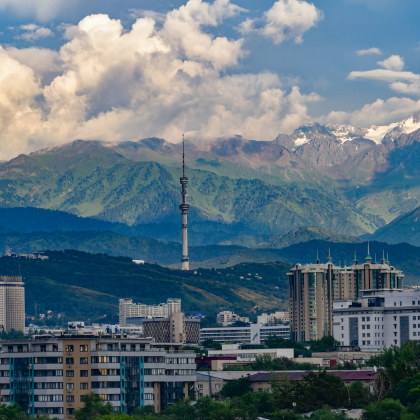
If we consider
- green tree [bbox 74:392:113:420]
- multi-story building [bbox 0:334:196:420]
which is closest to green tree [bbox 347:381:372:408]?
multi-story building [bbox 0:334:196:420]

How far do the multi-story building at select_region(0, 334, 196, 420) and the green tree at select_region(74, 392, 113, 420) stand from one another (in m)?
4.10

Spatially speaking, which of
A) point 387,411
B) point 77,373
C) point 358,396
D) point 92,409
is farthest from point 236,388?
point 387,411

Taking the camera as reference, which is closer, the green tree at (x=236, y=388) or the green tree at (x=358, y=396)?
the green tree at (x=358, y=396)

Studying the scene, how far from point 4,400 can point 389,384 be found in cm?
4764

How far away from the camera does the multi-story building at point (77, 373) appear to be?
162 m

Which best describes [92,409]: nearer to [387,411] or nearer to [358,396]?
[358,396]

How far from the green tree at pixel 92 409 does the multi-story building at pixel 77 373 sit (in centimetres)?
410

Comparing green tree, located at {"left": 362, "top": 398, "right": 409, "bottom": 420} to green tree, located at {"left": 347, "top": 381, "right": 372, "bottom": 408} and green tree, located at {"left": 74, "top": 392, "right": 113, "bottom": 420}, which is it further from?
green tree, located at {"left": 74, "top": 392, "right": 113, "bottom": 420}

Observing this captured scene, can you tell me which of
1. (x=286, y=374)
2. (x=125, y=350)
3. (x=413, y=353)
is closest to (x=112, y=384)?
(x=125, y=350)

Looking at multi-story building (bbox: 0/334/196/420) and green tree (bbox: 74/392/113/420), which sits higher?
multi-story building (bbox: 0/334/196/420)

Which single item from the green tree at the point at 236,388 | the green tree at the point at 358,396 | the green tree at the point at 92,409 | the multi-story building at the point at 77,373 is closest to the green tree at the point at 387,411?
the green tree at the point at 358,396

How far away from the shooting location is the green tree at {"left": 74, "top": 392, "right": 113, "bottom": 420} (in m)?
152

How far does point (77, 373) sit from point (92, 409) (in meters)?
9.94

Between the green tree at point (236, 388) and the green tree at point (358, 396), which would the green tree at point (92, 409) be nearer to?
the green tree at point (358, 396)
